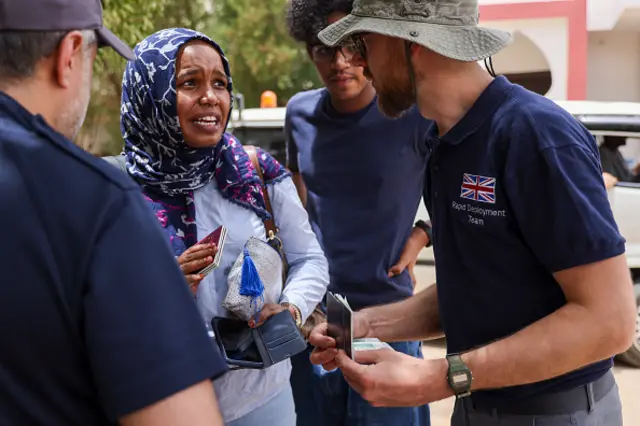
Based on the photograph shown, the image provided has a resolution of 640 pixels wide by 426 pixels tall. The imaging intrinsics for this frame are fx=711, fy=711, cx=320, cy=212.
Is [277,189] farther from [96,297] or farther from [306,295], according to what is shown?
[96,297]

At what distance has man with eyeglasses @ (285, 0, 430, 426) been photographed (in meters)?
2.78

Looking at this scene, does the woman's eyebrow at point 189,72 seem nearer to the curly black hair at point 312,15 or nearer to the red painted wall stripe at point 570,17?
the curly black hair at point 312,15

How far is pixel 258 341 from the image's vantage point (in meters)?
2.05

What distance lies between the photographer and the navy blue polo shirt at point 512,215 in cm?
149

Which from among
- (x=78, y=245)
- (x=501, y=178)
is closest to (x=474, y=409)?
(x=501, y=178)

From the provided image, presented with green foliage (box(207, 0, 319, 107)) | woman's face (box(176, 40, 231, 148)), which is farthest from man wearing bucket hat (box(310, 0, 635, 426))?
green foliage (box(207, 0, 319, 107))

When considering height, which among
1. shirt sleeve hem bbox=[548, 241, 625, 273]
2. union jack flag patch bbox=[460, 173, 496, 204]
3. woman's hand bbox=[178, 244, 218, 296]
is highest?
union jack flag patch bbox=[460, 173, 496, 204]

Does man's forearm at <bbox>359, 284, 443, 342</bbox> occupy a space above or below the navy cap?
below

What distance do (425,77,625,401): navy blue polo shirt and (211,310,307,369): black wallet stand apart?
18.9 inches

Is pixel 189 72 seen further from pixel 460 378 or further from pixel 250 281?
pixel 460 378

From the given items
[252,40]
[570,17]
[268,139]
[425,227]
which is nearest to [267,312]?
[425,227]

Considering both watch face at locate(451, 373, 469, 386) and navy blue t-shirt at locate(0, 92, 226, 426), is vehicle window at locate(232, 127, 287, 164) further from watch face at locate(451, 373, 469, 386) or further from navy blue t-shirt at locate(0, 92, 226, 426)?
navy blue t-shirt at locate(0, 92, 226, 426)

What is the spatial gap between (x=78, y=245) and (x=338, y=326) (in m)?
0.99

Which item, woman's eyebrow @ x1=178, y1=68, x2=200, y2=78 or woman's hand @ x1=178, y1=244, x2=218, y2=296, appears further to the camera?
woman's eyebrow @ x1=178, y1=68, x2=200, y2=78
